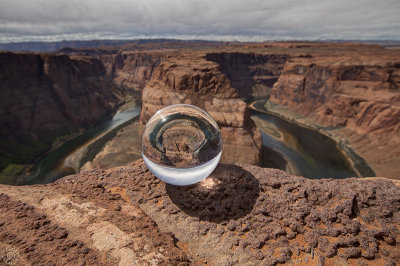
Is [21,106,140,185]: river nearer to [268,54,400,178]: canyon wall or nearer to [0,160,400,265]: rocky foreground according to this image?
[0,160,400,265]: rocky foreground

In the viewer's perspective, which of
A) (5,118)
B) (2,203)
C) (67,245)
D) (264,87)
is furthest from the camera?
(264,87)

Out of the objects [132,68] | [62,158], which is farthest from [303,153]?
[132,68]

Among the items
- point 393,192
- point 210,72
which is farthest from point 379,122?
point 393,192

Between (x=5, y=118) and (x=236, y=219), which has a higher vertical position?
(x=236, y=219)

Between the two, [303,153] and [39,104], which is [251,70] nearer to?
[303,153]

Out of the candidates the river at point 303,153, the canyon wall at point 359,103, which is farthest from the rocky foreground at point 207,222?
the canyon wall at point 359,103

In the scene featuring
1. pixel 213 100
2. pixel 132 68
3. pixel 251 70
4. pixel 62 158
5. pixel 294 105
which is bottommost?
pixel 62 158

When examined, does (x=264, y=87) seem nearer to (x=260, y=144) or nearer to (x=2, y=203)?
(x=260, y=144)
